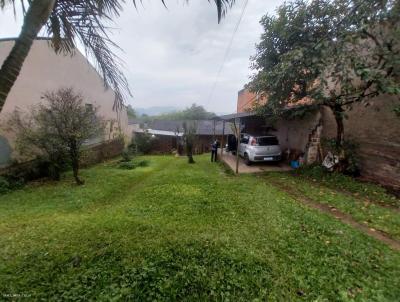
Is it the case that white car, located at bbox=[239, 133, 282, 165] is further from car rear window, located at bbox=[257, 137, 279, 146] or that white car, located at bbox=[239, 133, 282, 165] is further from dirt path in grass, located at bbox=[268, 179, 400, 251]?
dirt path in grass, located at bbox=[268, 179, 400, 251]

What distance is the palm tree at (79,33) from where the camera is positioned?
2.11 m

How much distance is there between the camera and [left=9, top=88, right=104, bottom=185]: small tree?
9.08 metres

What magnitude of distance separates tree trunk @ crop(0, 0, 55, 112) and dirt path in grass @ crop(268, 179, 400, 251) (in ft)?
21.0

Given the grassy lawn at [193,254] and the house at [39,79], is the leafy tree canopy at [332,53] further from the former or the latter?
the house at [39,79]

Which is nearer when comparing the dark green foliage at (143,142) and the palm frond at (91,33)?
the palm frond at (91,33)

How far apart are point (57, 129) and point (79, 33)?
7.20 meters

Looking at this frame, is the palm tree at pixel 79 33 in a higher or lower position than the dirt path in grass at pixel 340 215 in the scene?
higher

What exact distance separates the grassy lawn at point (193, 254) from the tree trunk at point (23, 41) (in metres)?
2.59

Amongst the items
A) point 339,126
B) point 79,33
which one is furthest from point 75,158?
point 339,126

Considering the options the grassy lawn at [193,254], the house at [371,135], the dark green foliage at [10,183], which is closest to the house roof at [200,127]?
the house at [371,135]

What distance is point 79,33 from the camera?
326cm

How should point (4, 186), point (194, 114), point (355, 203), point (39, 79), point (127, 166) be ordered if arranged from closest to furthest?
point (355, 203) < point (4, 186) < point (39, 79) < point (127, 166) < point (194, 114)

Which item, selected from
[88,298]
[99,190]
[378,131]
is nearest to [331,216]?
[378,131]

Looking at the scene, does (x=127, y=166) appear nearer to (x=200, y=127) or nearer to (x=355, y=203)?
(x=355, y=203)
